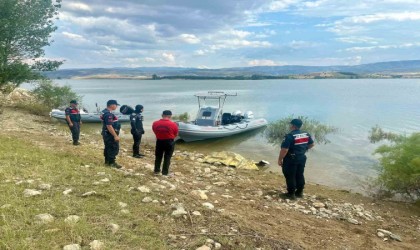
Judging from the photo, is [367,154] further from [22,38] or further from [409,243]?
[22,38]

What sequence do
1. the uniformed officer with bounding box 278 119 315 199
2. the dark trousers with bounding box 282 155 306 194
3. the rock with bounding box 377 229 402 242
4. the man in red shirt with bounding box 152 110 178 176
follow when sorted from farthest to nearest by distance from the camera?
1. the man in red shirt with bounding box 152 110 178 176
2. the dark trousers with bounding box 282 155 306 194
3. the uniformed officer with bounding box 278 119 315 199
4. the rock with bounding box 377 229 402 242

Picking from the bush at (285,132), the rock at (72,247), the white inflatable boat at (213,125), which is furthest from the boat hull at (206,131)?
the rock at (72,247)

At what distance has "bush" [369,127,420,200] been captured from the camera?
9.22 m

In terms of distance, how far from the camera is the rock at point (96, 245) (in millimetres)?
4070

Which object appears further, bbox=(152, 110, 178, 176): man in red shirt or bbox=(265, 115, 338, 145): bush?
bbox=(265, 115, 338, 145): bush

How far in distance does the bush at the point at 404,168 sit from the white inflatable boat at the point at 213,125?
34.0 feet

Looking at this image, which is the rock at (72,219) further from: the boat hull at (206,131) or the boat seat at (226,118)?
the boat seat at (226,118)

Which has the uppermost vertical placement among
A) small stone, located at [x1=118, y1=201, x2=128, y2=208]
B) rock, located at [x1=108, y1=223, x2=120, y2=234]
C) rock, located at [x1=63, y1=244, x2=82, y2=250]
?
rock, located at [x1=63, y1=244, x2=82, y2=250]

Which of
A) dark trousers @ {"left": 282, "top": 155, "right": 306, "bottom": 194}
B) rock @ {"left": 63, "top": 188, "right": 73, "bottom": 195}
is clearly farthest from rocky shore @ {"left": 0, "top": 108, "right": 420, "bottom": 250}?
dark trousers @ {"left": 282, "top": 155, "right": 306, "bottom": 194}

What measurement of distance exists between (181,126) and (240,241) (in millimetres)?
13798

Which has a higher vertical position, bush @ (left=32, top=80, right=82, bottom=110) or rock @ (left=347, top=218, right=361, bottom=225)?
bush @ (left=32, top=80, right=82, bottom=110)

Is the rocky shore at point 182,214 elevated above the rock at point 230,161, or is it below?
above

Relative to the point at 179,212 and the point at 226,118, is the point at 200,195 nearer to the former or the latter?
the point at 179,212

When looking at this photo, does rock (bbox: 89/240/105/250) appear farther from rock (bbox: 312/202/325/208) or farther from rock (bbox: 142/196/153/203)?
rock (bbox: 312/202/325/208)
